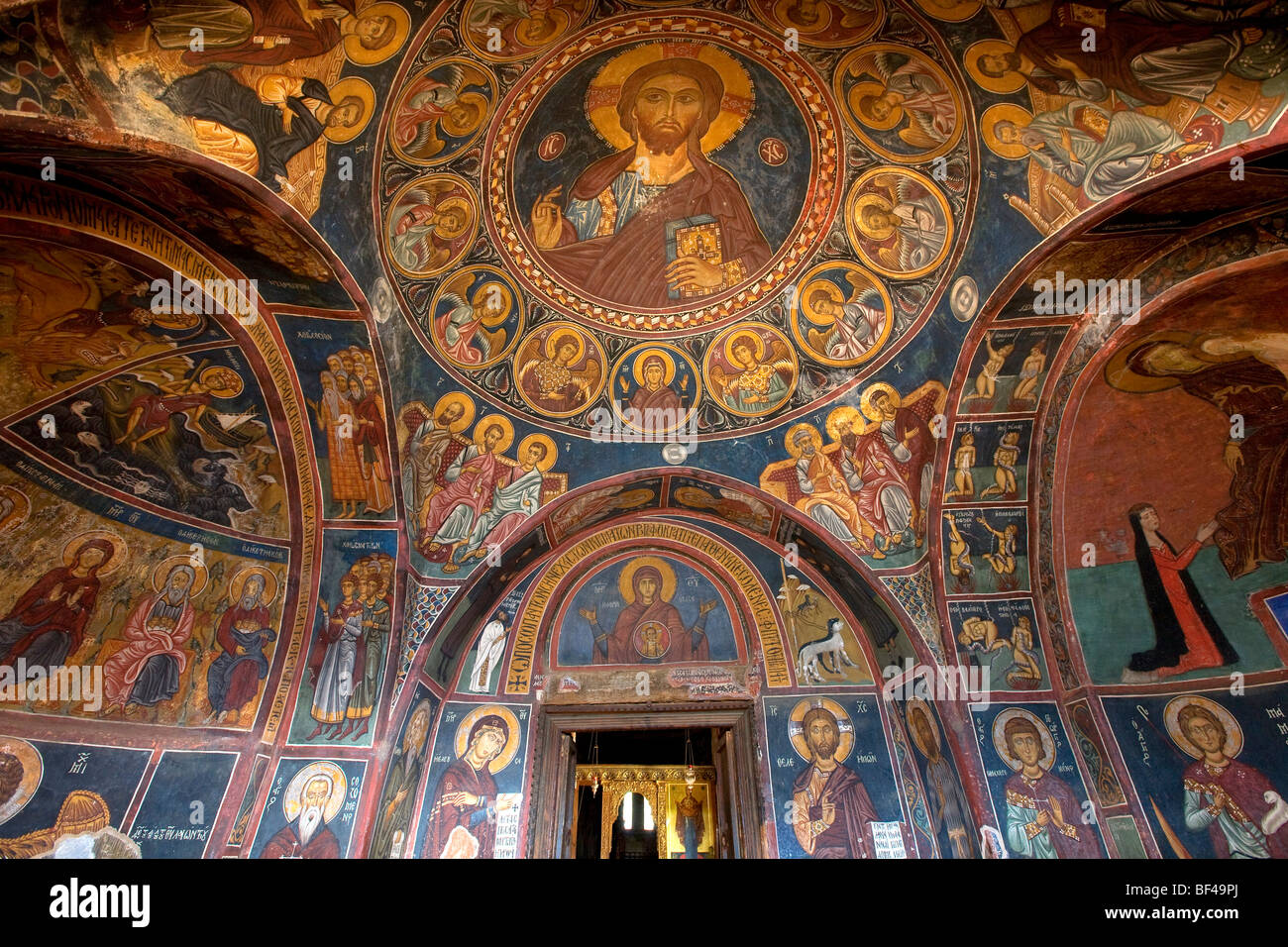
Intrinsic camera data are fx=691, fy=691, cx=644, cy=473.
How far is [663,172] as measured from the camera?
10164 mm

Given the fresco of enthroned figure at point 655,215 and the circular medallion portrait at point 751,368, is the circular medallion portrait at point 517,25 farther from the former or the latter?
the circular medallion portrait at point 751,368

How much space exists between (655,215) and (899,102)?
363 cm

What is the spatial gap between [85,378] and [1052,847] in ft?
43.4

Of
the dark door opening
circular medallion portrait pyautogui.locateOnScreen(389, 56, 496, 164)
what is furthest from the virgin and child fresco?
circular medallion portrait pyautogui.locateOnScreen(389, 56, 496, 164)

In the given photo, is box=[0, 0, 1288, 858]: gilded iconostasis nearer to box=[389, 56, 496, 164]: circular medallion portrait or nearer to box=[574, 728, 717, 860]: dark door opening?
box=[389, 56, 496, 164]: circular medallion portrait

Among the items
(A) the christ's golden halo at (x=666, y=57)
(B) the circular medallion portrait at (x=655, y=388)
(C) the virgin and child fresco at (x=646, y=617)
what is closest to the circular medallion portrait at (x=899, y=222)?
(A) the christ's golden halo at (x=666, y=57)

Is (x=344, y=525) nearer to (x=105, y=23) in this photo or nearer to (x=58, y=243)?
(x=58, y=243)

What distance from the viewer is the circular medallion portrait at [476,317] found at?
33.0ft

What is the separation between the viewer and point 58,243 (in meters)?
6.76

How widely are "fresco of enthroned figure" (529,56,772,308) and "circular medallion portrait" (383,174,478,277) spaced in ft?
3.38

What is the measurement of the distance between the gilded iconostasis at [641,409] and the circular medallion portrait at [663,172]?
63 millimetres

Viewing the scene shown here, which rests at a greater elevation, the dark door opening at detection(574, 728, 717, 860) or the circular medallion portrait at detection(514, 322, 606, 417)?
the circular medallion portrait at detection(514, 322, 606, 417)

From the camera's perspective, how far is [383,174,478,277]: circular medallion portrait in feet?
29.7
